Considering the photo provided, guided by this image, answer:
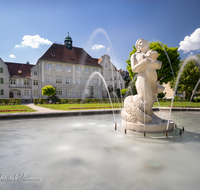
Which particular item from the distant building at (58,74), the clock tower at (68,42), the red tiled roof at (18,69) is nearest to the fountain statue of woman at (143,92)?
the distant building at (58,74)

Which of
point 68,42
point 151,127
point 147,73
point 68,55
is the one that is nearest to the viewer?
point 151,127

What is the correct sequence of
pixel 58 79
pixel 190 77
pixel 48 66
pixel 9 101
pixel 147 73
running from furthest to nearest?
1. pixel 58 79
2. pixel 48 66
3. pixel 190 77
4. pixel 9 101
5. pixel 147 73

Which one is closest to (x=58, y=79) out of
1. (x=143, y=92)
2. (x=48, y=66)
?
(x=48, y=66)

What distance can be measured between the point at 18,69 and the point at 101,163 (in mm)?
43068

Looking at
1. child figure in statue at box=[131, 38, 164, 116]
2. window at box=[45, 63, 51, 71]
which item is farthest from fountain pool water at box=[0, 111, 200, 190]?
window at box=[45, 63, 51, 71]

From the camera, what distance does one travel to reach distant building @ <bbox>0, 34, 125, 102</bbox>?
119 ft

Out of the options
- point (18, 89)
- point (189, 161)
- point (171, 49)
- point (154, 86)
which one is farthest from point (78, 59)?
point (189, 161)

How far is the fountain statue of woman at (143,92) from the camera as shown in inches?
218

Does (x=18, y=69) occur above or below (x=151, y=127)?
above

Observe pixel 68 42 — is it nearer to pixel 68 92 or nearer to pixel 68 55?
pixel 68 55

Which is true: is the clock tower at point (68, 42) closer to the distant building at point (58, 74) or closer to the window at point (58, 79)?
the distant building at point (58, 74)

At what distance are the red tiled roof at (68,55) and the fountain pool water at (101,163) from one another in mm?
35712

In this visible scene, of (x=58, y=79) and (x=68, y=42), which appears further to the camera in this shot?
(x=68, y=42)

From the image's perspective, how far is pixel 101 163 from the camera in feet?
10.8
